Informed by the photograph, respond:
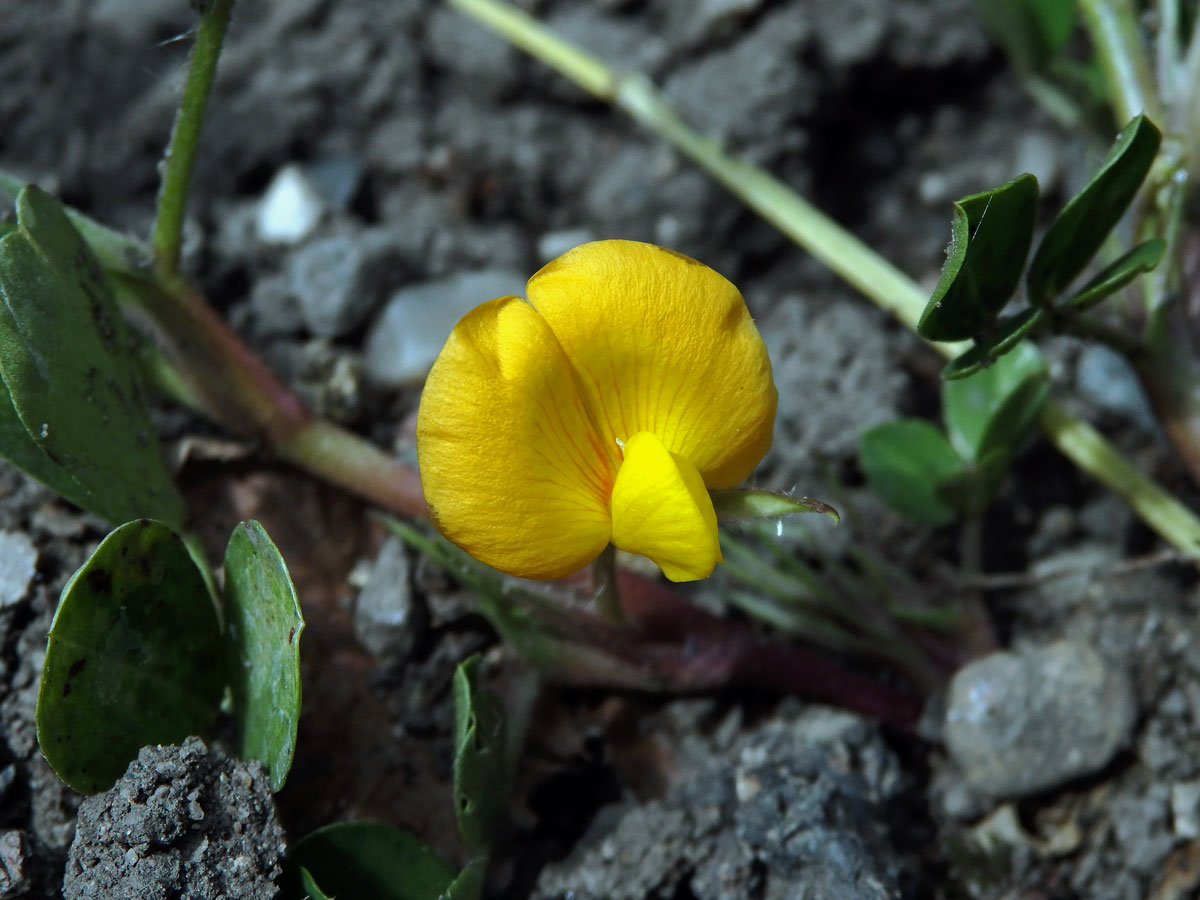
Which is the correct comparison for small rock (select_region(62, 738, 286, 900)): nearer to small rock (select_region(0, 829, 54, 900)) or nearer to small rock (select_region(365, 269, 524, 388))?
small rock (select_region(0, 829, 54, 900))

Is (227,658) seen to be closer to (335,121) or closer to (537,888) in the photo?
(537,888)

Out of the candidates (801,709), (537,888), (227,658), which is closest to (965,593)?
(801,709)

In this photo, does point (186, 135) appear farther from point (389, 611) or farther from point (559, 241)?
point (559, 241)

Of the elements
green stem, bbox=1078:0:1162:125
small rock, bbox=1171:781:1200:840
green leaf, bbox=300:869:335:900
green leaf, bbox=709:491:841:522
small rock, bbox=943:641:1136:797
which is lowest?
small rock, bbox=1171:781:1200:840

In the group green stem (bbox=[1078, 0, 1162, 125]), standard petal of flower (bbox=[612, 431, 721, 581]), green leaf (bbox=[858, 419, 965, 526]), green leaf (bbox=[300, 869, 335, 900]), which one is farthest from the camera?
green stem (bbox=[1078, 0, 1162, 125])

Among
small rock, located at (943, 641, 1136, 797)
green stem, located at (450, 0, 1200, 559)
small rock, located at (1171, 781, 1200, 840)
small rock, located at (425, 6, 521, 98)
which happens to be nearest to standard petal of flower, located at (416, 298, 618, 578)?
small rock, located at (943, 641, 1136, 797)

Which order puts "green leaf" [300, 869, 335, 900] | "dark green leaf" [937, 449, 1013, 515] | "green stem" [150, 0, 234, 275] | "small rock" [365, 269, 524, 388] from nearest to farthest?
"green leaf" [300, 869, 335, 900] → "green stem" [150, 0, 234, 275] → "dark green leaf" [937, 449, 1013, 515] → "small rock" [365, 269, 524, 388]
